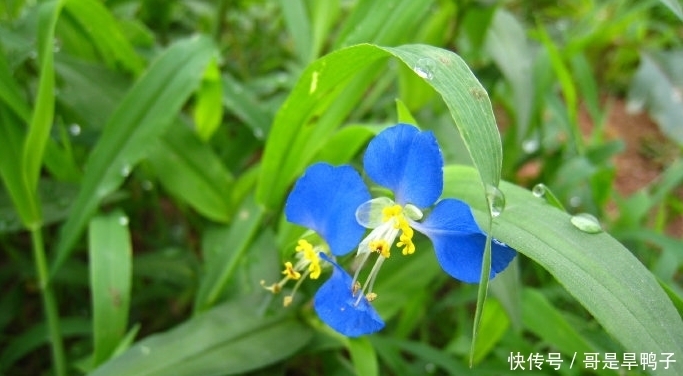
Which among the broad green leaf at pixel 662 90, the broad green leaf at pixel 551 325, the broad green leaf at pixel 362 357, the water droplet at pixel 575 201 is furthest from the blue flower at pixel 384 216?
the broad green leaf at pixel 662 90

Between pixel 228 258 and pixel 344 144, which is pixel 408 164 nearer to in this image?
pixel 344 144

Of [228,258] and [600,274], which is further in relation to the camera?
[228,258]

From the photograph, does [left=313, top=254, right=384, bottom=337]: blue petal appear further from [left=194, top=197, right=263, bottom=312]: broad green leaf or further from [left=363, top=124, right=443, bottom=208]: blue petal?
[left=194, top=197, right=263, bottom=312]: broad green leaf

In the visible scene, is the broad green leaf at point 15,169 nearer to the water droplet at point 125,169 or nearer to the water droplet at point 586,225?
the water droplet at point 125,169

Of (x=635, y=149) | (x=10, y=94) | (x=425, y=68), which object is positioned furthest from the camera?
(x=635, y=149)

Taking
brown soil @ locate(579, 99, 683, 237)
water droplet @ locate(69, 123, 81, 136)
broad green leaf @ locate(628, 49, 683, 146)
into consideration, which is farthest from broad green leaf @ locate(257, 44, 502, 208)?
brown soil @ locate(579, 99, 683, 237)

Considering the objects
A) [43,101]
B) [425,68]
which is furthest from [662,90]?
[43,101]
